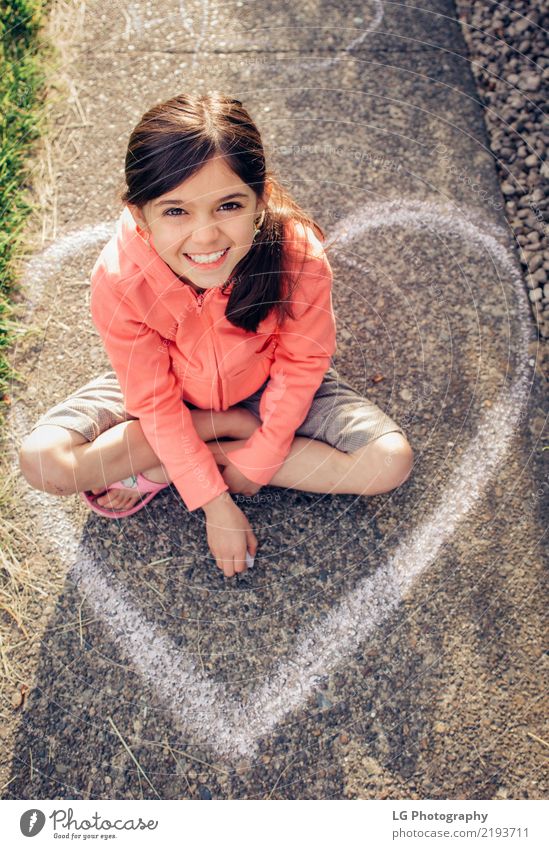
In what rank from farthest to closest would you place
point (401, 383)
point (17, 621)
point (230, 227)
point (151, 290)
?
1. point (401, 383)
2. point (17, 621)
3. point (151, 290)
4. point (230, 227)

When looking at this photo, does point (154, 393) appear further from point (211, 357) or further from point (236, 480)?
point (236, 480)

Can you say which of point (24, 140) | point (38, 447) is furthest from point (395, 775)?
point (24, 140)

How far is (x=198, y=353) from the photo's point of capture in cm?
133

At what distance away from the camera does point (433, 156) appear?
183cm

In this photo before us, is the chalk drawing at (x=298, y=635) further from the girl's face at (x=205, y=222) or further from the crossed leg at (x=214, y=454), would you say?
the girl's face at (x=205, y=222)

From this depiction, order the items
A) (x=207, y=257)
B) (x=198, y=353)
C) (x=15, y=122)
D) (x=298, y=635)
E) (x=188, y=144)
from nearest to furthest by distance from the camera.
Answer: (x=188, y=144) < (x=207, y=257) < (x=198, y=353) < (x=298, y=635) < (x=15, y=122)

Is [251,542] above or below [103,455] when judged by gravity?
below

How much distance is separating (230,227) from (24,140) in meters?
1.01

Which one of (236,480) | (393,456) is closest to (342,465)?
(393,456)

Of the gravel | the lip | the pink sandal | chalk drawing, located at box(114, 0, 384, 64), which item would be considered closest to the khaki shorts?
the pink sandal

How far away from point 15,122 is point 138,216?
913mm

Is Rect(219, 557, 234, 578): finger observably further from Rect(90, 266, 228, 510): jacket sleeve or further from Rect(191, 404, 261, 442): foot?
Rect(191, 404, 261, 442): foot
